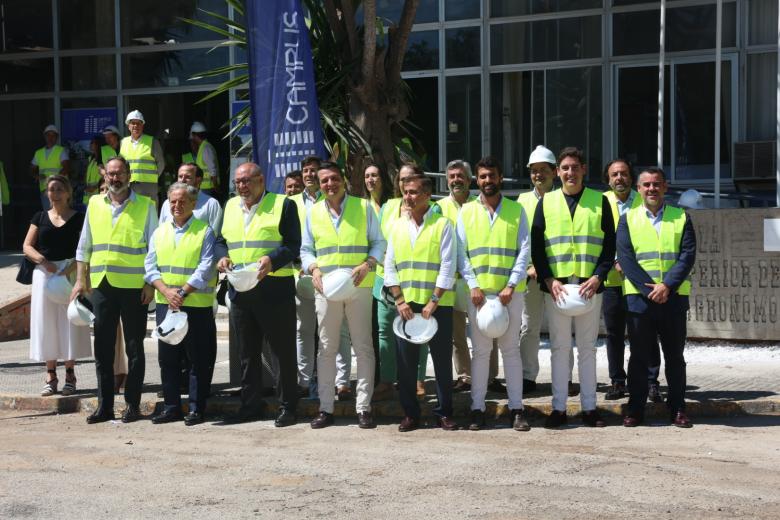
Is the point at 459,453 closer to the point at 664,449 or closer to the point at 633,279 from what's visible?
the point at 664,449

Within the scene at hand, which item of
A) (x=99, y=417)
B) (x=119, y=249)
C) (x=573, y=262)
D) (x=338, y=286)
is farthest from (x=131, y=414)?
(x=573, y=262)

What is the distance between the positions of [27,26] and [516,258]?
1609cm

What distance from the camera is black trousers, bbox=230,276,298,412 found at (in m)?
9.13

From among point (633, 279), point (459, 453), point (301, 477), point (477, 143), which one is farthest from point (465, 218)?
point (477, 143)

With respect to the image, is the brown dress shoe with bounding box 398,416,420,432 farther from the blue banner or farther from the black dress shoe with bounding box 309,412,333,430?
the blue banner

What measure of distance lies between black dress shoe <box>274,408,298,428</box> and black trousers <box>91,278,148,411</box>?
1216 millimetres

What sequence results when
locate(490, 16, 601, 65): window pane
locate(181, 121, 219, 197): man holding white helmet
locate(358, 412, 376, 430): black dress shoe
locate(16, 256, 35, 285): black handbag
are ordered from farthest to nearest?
locate(490, 16, 601, 65): window pane
locate(181, 121, 219, 197): man holding white helmet
locate(16, 256, 35, 285): black handbag
locate(358, 412, 376, 430): black dress shoe

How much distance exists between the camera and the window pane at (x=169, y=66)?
2108cm

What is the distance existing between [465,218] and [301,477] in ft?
8.35

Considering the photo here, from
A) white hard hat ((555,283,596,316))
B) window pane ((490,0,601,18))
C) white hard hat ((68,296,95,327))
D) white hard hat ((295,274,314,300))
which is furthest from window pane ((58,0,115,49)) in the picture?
white hard hat ((555,283,596,316))

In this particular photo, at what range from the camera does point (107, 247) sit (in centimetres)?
948

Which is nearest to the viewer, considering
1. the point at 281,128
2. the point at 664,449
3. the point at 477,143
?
the point at 664,449

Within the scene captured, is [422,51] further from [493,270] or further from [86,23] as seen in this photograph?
[493,270]

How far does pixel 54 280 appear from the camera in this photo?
1038 cm
